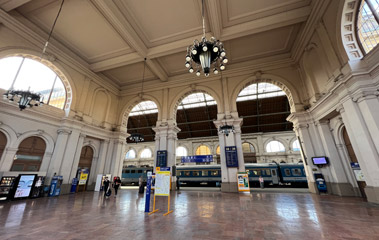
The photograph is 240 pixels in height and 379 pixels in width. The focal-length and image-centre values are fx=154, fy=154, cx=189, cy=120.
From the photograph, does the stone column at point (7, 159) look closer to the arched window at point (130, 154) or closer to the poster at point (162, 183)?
the poster at point (162, 183)

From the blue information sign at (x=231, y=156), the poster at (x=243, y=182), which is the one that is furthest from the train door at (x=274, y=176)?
the blue information sign at (x=231, y=156)

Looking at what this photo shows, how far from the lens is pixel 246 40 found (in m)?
8.31

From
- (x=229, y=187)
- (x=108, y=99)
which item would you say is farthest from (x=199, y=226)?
(x=108, y=99)

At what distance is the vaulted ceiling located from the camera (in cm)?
639

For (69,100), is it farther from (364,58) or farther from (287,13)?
(364,58)

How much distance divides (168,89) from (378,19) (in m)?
9.72

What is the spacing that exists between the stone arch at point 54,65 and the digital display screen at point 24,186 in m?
3.43

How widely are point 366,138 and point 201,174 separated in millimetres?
10340

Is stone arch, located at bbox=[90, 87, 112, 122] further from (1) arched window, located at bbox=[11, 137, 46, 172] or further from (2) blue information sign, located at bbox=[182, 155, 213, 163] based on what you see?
(2) blue information sign, located at bbox=[182, 155, 213, 163]

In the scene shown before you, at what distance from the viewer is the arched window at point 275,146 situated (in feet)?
60.7

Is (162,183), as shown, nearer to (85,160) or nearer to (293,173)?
(85,160)

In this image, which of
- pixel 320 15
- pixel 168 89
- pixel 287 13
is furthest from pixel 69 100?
pixel 320 15

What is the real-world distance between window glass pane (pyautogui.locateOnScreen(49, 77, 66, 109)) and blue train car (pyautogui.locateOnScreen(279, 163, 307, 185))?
15.7 meters

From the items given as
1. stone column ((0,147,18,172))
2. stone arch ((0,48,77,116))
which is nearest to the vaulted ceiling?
stone arch ((0,48,77,116))
